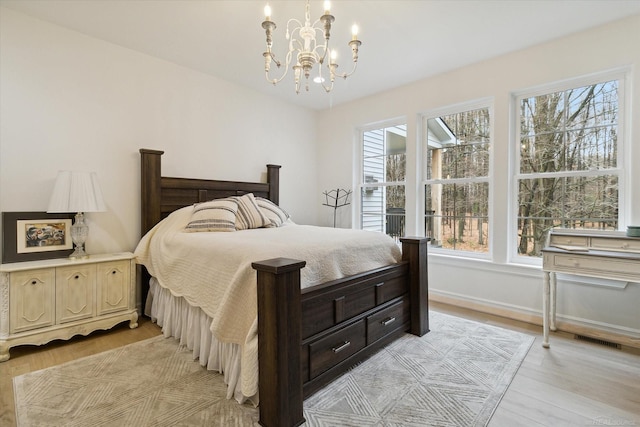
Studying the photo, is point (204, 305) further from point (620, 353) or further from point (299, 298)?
point (620, 353)

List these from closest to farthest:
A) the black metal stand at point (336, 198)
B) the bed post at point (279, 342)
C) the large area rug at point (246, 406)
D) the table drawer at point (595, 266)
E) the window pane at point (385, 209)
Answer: the bed post at point (279, 342)
the large area rug at point (246, 406)
the table drawer at point (595, 266)
the window pane at point (385, 209)
the black metal stand at point (336, 198)

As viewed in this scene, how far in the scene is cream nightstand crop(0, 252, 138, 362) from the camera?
218 centimetres

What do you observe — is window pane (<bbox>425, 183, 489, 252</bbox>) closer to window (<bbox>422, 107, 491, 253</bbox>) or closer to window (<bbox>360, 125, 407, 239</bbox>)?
window (<bbox>422, 107, 491, 253</bbox>)

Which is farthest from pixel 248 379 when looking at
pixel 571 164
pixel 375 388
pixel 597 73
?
pixel 597 73

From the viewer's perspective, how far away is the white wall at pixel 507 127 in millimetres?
2508

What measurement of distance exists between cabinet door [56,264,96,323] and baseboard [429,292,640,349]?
3452 mm

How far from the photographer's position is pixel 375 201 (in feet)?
14.8

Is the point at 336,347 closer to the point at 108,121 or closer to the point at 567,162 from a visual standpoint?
the point at 567,162

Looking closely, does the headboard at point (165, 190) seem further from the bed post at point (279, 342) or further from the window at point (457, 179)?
the window at point (457, 179)

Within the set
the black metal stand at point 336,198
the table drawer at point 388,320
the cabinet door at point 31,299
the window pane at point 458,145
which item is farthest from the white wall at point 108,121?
the table drawer at point 388,320

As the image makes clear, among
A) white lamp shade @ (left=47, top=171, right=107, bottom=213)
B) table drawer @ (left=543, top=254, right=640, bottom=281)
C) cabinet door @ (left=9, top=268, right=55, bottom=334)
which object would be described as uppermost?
white lamp shade @ (left=47, top=171, right=107, bottom=213)

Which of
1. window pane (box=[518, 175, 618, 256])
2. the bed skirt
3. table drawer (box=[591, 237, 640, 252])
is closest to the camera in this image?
the bed skirt

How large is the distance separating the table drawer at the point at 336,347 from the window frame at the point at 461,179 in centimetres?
200

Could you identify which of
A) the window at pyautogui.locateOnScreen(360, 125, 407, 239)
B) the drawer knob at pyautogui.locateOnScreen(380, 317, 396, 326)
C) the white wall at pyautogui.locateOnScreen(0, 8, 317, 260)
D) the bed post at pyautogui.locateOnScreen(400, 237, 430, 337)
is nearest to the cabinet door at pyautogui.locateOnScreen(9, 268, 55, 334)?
the white wall at pyautogui.locateOnScreen(0, 8, 317, 260)
